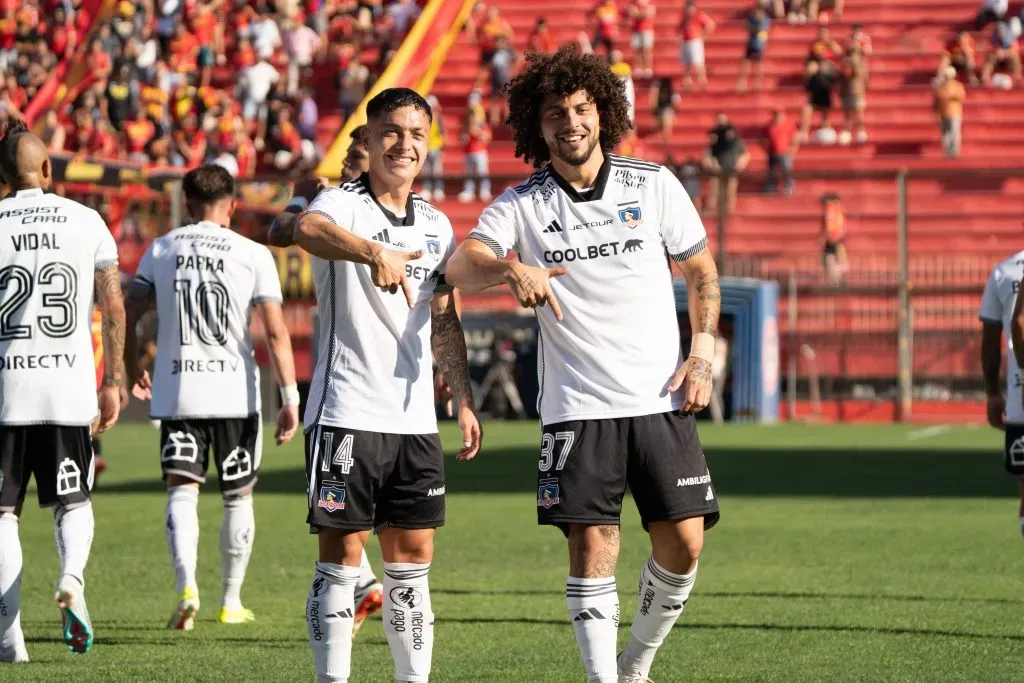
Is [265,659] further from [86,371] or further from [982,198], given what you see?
[982,198]

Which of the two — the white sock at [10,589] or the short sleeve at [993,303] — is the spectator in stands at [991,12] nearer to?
the short sleeve at [993,303]

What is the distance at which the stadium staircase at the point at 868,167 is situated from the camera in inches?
1117

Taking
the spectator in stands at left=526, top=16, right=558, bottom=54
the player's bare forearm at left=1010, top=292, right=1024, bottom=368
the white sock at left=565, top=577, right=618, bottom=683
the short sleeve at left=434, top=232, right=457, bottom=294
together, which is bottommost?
the white sock at left=565, top=577, right=618, bottom=683

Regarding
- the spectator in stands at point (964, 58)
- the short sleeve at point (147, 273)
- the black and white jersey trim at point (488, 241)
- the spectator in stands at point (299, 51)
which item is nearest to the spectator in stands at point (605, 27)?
the spectator in stands at point (299, 51)

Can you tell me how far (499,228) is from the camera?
6.57 metres

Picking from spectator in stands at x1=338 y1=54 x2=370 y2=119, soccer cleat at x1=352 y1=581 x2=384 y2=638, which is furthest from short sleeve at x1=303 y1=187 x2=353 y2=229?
spectator in stands at x1=338 y1=54 x2=370 y2=119

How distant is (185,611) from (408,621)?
2.68 meters

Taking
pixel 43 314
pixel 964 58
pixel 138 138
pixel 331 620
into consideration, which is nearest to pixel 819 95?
pixel 964 58

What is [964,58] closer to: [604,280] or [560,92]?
[560,92]

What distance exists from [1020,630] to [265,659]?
3471mm

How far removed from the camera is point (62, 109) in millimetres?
39438

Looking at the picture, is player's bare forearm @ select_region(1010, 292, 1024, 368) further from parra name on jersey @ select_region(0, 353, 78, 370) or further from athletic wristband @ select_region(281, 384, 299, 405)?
parra name on jersey @ select_region(0, 353, 78, 370)

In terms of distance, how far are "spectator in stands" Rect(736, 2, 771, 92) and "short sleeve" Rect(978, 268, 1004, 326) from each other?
2850 cm

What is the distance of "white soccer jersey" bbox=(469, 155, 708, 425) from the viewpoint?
21.4 feet
